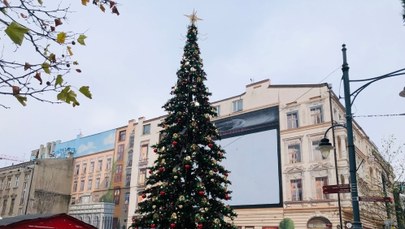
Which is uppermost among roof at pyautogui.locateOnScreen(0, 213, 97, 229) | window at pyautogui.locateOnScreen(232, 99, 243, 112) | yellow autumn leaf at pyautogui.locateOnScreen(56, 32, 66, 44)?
window at pyautogui.locateOnScreen(232, 99, 243, 112)

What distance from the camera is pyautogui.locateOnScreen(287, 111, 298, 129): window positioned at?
1339 inches

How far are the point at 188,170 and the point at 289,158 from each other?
65.8ft

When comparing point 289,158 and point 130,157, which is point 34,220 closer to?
point 289,158

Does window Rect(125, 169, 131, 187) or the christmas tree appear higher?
window Rect(125, 169, 131, 187)

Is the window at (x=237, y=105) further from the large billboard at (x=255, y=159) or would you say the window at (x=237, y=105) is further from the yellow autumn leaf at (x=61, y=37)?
the yellow autumn leaf at (x=61, y=37)

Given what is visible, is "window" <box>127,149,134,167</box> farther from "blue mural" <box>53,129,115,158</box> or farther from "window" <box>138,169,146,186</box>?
"blue mural" <box>53,129,115,158</box>

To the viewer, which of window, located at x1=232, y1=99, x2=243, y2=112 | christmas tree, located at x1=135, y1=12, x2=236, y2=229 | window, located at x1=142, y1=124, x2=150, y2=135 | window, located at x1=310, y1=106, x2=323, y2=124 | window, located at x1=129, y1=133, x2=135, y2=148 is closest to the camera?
christmas tree, located at x1=135, y1=12, x2=236, y2=229

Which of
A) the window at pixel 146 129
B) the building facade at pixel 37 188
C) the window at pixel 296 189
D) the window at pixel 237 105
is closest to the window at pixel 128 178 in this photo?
the window at pixel 146 129

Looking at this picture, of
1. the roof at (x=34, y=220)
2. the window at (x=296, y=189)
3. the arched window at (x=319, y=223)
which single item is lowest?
the roof at (x=34, y=220)

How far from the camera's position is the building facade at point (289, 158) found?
30.3m

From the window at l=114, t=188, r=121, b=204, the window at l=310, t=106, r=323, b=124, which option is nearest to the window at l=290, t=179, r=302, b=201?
the window at l=310, t=106, r=323, b=124

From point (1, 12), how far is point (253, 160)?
33.1 m

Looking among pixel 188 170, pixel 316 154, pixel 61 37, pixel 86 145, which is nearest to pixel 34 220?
pixel 188 170

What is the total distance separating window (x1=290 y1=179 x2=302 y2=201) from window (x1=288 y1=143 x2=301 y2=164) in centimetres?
181
